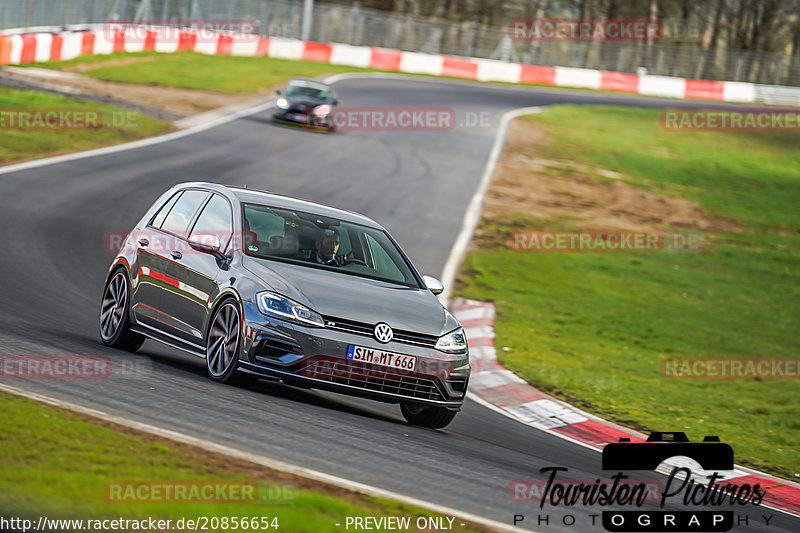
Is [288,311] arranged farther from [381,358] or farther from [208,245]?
[208,245]

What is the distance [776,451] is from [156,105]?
77.8 feet

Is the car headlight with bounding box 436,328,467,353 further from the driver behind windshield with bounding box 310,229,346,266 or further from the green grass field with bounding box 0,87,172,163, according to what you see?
the green grass field with bounding box 0,87,172,163

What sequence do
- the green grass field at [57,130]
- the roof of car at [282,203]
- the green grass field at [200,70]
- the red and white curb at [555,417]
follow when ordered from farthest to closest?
the green grass field at [200,70] → the green grass field at [57,130] → the roof of car at [282,203] → the red and white curb at [555,417]

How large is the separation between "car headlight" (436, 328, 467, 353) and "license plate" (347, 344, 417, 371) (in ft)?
0.94

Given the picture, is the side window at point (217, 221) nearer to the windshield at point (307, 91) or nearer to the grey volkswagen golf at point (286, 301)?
the grey volkswagen golf at point (286, 301)

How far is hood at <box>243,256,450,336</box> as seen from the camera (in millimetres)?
8211

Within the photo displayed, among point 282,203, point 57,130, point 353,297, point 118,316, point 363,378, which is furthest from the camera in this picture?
point 57,130

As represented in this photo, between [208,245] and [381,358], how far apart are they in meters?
1.82

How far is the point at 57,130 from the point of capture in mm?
24547

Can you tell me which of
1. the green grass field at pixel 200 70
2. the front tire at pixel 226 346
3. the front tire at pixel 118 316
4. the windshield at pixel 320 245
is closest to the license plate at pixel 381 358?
the front tire at pixel 226 346

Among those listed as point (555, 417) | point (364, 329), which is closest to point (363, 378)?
point (364, 329)

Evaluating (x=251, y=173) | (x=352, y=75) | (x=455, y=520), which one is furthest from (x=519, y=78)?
(x=455, y=520)

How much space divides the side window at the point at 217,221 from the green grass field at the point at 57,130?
458 inches

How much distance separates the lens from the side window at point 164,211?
9.97m
